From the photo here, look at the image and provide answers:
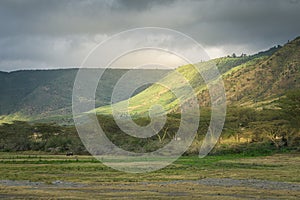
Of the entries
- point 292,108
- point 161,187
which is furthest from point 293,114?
point 161,187

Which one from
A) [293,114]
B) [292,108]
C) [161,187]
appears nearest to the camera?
A: [161,187]

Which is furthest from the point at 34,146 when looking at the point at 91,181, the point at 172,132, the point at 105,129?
the point at 91,181

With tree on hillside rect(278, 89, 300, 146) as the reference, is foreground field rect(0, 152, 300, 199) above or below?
below

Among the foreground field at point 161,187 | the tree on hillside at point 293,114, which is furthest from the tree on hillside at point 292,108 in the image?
the foreground field at point 161,187

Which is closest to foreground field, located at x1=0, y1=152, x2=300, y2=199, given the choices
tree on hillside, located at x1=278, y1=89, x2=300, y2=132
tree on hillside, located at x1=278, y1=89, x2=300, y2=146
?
tree on hillside, located at x1=278, y1=89, x2=300, y2=132

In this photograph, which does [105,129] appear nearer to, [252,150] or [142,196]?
[252,150]

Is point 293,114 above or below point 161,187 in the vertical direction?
above

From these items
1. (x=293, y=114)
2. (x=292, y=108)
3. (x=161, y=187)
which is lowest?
(x=161, y=187)

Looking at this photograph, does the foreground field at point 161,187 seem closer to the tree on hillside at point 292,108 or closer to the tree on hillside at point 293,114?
the tree on hillside at point 292,108

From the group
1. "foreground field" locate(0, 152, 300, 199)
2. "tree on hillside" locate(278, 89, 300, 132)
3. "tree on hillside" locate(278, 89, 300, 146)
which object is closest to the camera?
"foreground field" locate(0, 152, 300, 199)

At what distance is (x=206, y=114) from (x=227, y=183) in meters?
84.5

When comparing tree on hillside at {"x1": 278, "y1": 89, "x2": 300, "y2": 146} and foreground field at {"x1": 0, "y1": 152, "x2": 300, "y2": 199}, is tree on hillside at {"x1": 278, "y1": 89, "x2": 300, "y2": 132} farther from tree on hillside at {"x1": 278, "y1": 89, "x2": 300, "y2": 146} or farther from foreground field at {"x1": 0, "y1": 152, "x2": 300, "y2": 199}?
foreground field at {"x1": 0, "y1": 152, "x2": 300, "y2": 199}

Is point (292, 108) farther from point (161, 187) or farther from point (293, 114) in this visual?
point (161, 187)

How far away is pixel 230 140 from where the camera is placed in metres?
121
